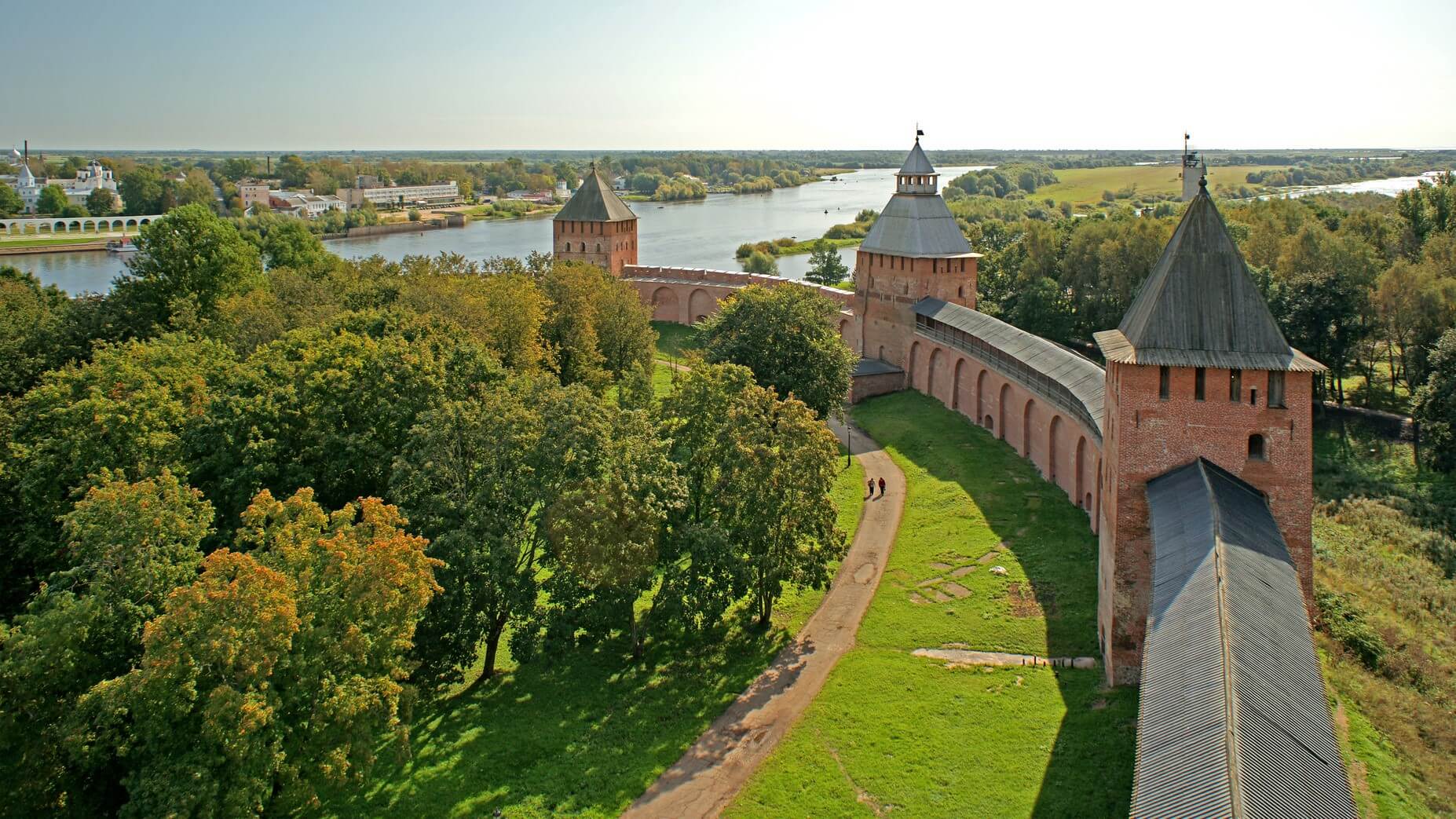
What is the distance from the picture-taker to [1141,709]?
11.3m

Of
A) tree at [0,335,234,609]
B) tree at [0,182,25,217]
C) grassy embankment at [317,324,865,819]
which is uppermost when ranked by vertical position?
tree at [0,182,25,217]

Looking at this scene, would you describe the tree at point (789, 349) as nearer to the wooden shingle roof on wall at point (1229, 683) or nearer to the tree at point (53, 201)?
the wooden shingle roof on wall at point (1229, 683)

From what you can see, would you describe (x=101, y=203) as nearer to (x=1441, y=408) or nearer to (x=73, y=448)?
(x=73, y=448)

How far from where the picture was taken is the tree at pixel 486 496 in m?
16.6

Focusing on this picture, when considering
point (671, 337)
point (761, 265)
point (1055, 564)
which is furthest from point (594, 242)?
point (1055, 564)

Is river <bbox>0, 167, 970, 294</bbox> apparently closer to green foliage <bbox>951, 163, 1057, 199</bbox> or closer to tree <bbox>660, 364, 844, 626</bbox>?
green foliage <bbox>951, 163, 1057, 199</bbox>

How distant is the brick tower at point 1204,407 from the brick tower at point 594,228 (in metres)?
37.0

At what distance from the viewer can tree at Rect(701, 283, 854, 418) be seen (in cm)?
2828

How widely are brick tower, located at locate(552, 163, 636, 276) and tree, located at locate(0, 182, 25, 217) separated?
272 ft

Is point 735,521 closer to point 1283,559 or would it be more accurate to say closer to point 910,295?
point 1283,559

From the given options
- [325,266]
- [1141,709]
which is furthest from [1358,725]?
[325,266]

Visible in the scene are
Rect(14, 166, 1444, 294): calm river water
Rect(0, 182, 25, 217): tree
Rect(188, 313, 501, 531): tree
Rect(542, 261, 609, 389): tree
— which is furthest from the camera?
Rect(0, 182, 25, 217): tree

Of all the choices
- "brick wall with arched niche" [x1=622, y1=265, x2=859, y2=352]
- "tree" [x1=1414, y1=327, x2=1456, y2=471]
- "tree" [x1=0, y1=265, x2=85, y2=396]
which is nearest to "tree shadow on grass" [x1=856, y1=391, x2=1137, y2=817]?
"tree" [x1=1414, y1=327, x2=1456, y2=471]

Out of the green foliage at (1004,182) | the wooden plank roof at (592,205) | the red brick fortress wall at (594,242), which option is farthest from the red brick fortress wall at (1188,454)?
the green foliage at (1004,182)
